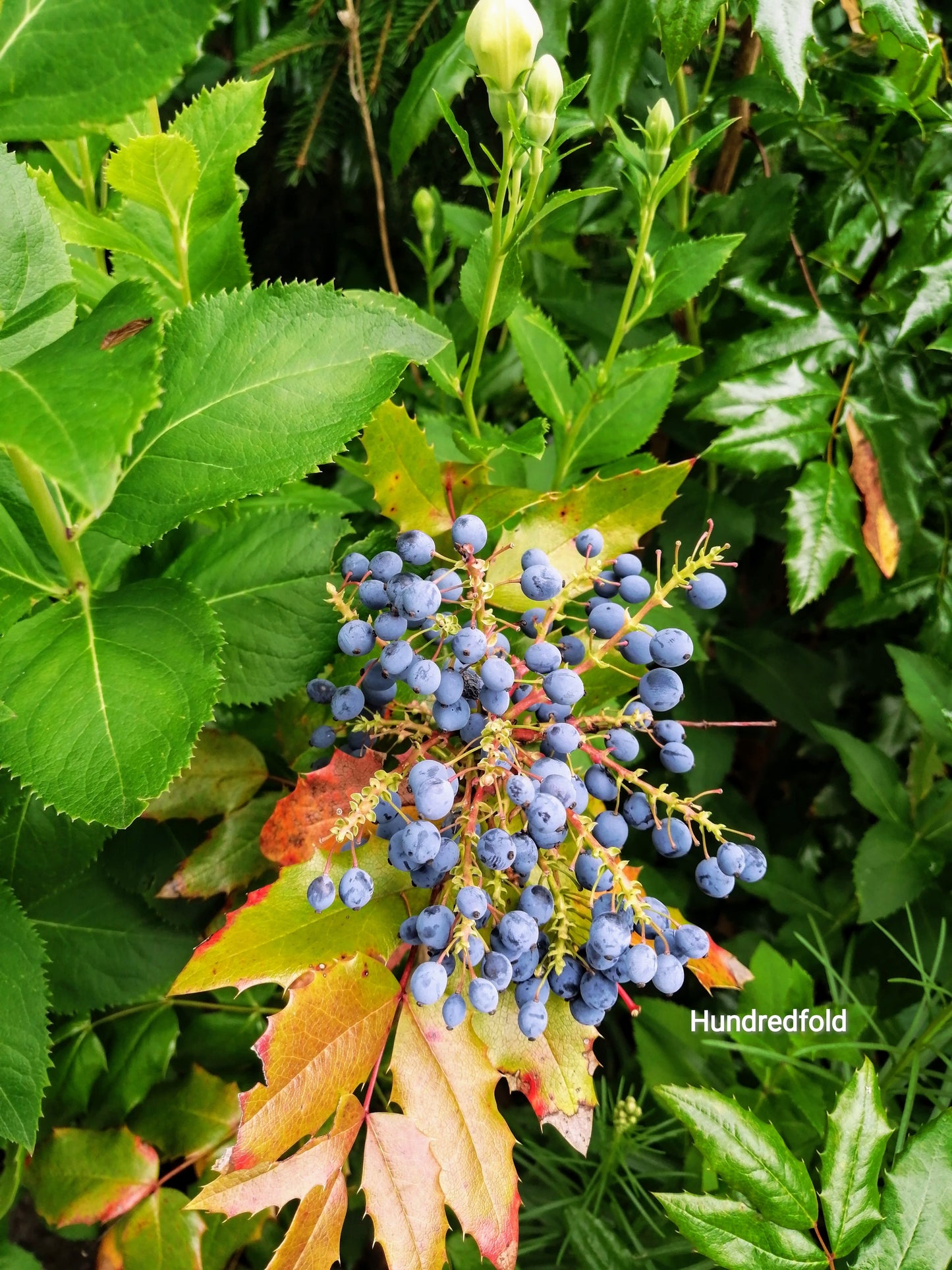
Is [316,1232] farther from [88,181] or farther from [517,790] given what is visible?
[88,181]

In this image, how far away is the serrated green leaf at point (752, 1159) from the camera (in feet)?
1.77

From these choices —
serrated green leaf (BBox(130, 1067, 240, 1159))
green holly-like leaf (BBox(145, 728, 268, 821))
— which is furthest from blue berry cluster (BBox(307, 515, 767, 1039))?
serrated green leaf (BBox(130, 1067, 240, 1159))

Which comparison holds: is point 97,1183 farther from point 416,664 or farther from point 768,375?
point 768,375

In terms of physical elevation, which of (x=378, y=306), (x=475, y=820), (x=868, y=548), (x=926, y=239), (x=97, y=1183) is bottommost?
(x=97, y=1183)

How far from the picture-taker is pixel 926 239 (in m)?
0.78

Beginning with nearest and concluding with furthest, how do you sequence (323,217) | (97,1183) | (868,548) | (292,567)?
(292,567), (97,1183), (868,548), (323,217)

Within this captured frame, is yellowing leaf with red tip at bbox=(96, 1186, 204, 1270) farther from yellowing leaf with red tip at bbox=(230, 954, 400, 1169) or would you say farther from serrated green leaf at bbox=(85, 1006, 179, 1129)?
yellowing leaf with red tip at bbox=(230, 954, 400, 1169)

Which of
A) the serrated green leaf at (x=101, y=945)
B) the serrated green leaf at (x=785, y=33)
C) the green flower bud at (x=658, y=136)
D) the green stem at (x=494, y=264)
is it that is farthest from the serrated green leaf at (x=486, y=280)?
the serrated green leaf at (x=101, y=945)

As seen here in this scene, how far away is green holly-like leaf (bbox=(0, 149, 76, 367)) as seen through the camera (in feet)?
1.53

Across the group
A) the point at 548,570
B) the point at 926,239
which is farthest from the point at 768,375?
the point at 548,570

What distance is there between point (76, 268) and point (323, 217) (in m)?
0.61

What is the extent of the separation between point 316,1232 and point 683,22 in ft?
2.55

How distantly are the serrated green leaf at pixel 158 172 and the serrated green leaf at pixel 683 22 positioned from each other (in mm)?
321

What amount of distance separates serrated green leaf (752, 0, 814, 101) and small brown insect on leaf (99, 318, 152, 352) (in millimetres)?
465
